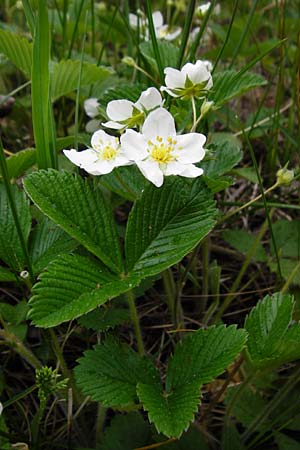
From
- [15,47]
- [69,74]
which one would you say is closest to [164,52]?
[69,74]

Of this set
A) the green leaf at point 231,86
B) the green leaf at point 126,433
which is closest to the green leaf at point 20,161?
the green leaf at point 231,86

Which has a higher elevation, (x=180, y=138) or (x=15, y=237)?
(x=180, y=138)

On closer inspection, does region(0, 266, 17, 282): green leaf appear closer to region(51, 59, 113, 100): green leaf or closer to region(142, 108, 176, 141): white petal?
region(142, 108, 176, 141): white petal

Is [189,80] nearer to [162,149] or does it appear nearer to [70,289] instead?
[162,149]

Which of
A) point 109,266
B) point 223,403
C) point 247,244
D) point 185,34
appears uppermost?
point 185,34

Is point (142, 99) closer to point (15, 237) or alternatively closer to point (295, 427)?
point (15, 237)

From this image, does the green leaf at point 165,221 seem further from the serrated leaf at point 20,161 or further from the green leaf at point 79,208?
the serrated leaf at point 20,161

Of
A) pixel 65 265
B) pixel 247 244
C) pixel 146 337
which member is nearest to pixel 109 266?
pixel 65 265
